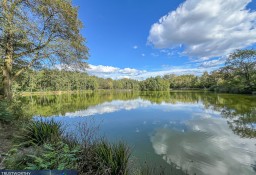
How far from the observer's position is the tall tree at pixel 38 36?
20.8 ft

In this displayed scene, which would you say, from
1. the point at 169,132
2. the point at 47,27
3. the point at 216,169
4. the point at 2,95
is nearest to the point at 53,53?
the point at 47,27

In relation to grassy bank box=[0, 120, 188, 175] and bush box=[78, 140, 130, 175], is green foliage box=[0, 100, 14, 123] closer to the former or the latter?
grassy bank box=[0, 120, 188, 175]

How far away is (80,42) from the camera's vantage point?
8.71 m

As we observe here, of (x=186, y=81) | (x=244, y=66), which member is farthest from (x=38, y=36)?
(x=186, y=81)

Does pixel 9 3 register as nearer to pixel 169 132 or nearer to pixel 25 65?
pixel 25 65

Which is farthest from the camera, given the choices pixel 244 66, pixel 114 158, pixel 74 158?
pixel 244 66

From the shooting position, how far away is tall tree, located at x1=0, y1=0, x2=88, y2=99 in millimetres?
6353

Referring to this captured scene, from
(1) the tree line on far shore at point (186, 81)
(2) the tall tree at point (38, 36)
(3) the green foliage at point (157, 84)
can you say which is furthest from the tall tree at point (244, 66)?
(3) the green foliage at point (157, 84)

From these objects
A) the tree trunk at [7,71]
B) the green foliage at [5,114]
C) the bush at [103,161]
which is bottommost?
the bush at [103,161]

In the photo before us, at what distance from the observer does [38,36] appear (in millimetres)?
Answer: 7340

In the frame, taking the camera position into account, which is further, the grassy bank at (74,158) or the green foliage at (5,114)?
the green foliage at (5,114)

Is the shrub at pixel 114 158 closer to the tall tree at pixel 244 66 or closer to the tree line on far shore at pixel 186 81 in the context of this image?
the tree line on far shore at pixel 186 81

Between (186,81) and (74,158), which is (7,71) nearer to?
(74,158)

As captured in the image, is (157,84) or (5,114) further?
(157,84)
